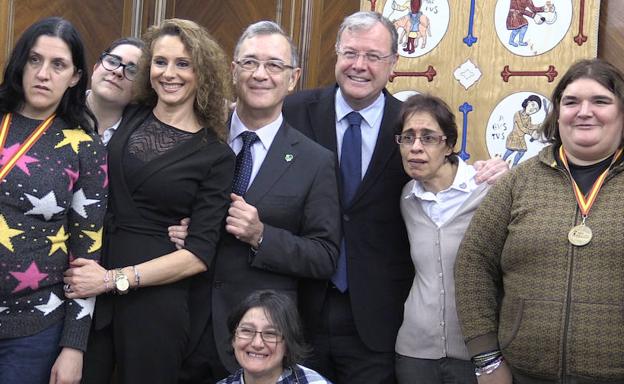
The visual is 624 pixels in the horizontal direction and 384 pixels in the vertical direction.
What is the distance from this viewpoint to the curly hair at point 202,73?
284 cm

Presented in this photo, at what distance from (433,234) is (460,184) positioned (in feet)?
0.65

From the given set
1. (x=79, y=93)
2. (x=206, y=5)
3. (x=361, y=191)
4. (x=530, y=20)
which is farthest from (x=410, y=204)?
(x=206, y=5)

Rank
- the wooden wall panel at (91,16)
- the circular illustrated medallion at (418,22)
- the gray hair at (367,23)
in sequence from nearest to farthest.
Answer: the gray hair at (367,23) → the circular illustrated medallion at (418,22) → the wooden wall panel at (91,16)

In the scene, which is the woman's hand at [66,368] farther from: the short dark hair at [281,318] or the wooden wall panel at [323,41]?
the wooden wall panel at [323,41]

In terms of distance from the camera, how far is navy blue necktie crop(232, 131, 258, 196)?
3.00 meters

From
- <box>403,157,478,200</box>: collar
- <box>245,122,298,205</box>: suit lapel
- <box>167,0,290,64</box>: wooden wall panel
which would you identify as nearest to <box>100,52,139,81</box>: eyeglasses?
<box>245,122,298,205</box>: suit lapel

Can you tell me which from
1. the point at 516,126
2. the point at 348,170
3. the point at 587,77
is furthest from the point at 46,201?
the point at 516,126

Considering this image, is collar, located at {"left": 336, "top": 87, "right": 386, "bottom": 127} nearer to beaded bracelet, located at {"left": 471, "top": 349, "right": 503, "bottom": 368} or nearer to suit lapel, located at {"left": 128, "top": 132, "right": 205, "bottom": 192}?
suit lapel, located at {"left": 128, "top": 132, "right": 205, "bottom": 192}

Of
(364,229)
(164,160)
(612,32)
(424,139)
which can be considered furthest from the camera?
(612,32)

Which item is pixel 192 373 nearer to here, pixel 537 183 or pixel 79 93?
pixel 79 93

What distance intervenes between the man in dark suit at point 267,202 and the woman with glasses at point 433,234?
290 mm

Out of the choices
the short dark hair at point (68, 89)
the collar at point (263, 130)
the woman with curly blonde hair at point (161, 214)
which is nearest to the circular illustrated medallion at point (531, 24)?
the collar at point (263, 130)

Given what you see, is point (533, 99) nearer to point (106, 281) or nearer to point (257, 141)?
point (257, 141)

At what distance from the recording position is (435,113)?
9.99 feet
